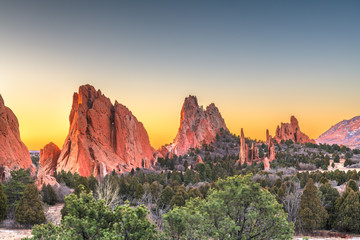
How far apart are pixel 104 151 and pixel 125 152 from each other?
8.54 metres

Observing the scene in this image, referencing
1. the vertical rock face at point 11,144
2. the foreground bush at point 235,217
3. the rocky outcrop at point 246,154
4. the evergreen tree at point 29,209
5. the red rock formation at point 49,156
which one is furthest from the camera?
the rocky outcrop at point 246,154

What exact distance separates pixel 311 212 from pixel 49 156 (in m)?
69.2

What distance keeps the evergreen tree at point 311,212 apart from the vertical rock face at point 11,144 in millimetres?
40861

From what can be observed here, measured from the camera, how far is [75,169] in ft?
234

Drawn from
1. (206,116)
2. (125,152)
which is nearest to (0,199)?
(125,152)

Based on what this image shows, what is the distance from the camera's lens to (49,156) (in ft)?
260

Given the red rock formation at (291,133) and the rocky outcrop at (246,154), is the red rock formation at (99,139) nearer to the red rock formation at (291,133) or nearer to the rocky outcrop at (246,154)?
the rocky outcrop at (246,154)

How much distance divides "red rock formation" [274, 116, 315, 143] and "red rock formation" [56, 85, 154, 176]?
71.3m

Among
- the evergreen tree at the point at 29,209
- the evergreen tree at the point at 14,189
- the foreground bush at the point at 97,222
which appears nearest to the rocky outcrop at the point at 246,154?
the evergreen tree at the point at 14,189

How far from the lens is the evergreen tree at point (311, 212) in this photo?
28191mm

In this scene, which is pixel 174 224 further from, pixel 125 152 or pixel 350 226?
pixel 125 152

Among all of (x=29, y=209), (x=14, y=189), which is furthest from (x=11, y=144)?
(x=29, y=209)

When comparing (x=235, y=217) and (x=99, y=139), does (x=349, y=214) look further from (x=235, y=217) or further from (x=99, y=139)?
(x=99, y=139)

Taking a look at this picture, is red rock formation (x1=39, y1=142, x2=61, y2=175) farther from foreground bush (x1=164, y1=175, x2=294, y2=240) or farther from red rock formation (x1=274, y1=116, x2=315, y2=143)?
red rock formation (x1=274, y1=116, x2=315, y2=143)
